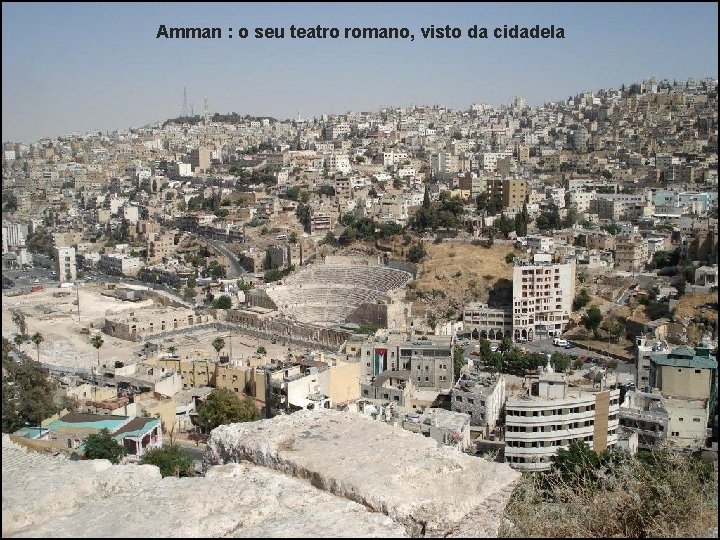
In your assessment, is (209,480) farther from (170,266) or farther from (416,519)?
(170,266)

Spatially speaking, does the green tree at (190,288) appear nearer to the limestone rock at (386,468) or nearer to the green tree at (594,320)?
the green tree at (594,320)

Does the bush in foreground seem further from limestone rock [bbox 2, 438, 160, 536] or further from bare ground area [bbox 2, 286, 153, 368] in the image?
bare ground area [bbox 2, 286, 153, 368]

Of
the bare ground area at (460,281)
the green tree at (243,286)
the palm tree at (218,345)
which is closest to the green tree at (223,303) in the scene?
the green tree at (243,286)

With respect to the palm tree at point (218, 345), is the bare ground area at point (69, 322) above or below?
below

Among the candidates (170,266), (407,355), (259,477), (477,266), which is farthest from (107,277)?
(259,477)

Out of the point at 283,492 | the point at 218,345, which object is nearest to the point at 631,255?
the point at 218,345

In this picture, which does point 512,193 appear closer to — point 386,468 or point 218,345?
point 218,345
